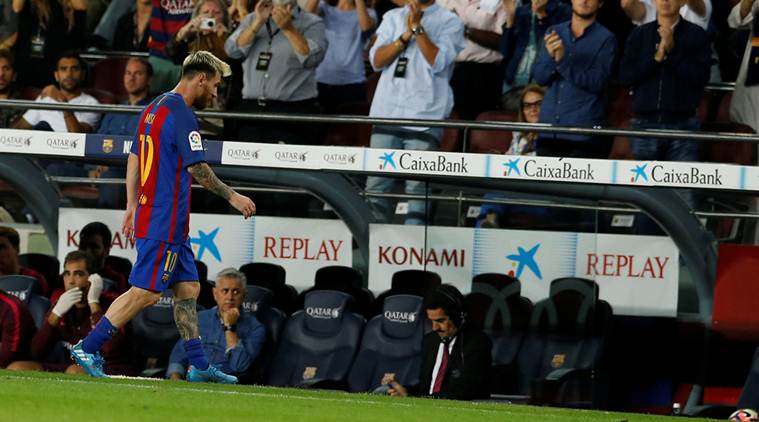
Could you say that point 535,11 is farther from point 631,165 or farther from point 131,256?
point 131,256

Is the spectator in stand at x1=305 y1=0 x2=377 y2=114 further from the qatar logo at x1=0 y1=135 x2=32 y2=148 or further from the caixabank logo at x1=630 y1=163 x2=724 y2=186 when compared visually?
the caixabank logo at x1=630 y1=163 x2=724 y2=186

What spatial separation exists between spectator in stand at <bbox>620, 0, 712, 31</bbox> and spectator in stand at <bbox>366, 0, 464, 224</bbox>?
1.66m

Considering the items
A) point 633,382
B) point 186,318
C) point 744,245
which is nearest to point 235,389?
point 186,318

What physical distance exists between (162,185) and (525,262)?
3616 millimetres

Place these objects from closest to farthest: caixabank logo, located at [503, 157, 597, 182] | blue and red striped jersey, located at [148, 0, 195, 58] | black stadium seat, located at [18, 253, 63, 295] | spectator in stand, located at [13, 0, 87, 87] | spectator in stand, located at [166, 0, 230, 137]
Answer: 1. caixabank logo, located at [503, 157, 597, 182]
2. black stadium seat, located at [18, 253, 63, 295]
3. spectator in stand, located at [166, 0, 230, 137]
4. blue and red striped jersey, located at [148, 0, 195, 58]
5. spectator in stand, located at [13, 0, 87, 87]

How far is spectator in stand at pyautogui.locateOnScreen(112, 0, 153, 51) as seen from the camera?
16.7 metres

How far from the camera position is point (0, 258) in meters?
13.8

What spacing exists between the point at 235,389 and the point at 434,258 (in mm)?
2972

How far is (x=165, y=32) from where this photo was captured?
51.7ft

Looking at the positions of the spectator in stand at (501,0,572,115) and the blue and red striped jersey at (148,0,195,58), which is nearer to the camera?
the spectator in stand at (501,0,572,115)

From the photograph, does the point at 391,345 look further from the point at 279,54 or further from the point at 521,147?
the point at 279,54

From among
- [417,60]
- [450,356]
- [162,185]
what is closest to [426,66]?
[417,60]

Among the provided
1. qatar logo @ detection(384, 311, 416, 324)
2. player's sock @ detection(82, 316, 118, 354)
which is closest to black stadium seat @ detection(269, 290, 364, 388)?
qatar logo @ detection(384, 311, 416, 324)

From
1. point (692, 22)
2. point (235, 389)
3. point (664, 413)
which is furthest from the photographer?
point (692, 22)
